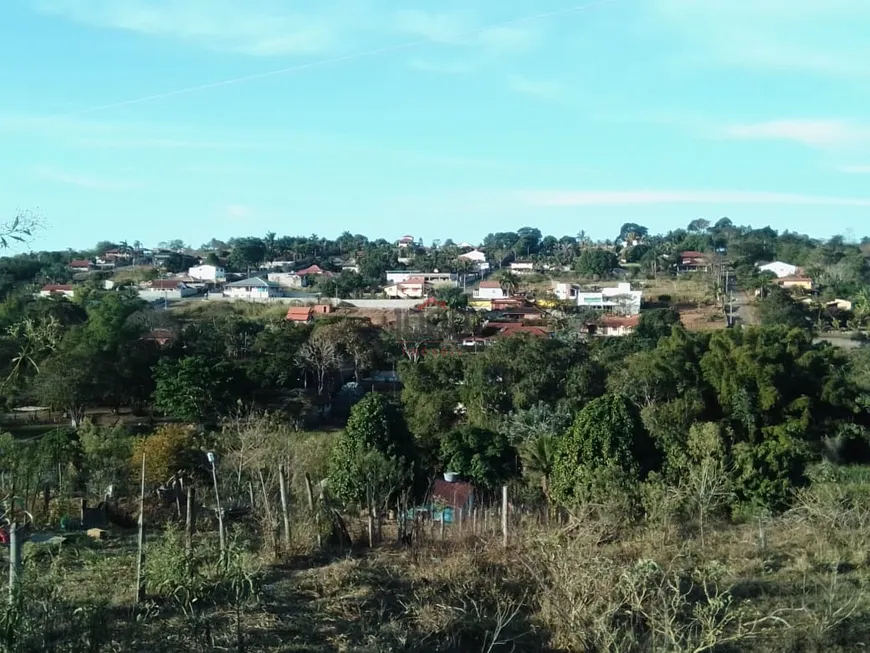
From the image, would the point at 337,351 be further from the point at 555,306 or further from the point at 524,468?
the point at 555,306

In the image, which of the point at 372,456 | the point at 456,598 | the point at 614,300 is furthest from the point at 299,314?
the point at 456,598

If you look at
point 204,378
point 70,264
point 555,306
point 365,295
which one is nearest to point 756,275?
point 555,306

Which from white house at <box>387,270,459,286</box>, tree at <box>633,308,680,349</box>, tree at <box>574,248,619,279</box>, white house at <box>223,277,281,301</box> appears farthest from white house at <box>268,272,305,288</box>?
tree at <box>633,308,680,349</box>

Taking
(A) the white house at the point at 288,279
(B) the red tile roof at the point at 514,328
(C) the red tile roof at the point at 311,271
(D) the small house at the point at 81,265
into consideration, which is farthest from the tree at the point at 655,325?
(D) the small house at the point at 81,265

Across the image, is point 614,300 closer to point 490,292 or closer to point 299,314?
point 490,292

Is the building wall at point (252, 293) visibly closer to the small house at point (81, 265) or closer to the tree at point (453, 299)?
the tree at point (453, 299)

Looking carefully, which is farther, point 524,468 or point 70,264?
point 70,264

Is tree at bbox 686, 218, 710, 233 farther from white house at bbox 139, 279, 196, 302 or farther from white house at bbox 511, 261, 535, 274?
white house at bbox 139, 279, 196, 302
